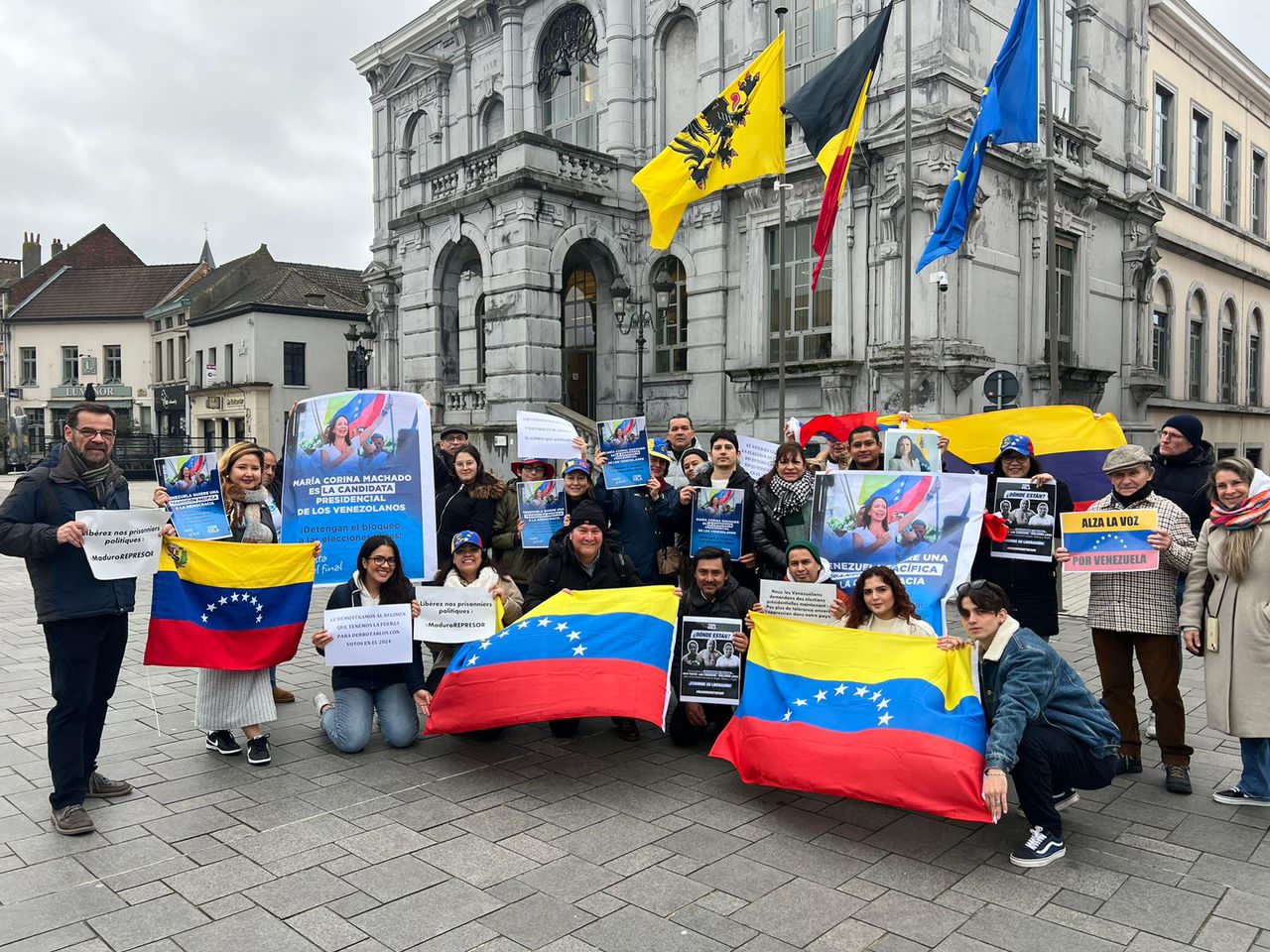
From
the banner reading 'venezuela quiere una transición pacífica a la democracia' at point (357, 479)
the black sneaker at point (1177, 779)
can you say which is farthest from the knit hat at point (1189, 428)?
the banner reading 'venezuela quiere una transición pacífica a la democracia' at point (357, 479)

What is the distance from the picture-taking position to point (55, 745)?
517cm

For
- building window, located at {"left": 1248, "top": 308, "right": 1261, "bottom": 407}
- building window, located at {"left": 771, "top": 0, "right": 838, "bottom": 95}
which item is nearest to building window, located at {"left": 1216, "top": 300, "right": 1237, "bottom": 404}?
building window, located at {"left": 1248, "top": 308, "right": 1261, "bottom": 407}

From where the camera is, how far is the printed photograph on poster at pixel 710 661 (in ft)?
19.8

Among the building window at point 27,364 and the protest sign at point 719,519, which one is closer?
the protest sign at point 719,519

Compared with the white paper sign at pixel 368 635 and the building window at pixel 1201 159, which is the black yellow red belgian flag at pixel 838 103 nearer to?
the white paper sign at pixel 368 635

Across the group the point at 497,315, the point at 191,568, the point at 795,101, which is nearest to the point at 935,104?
the point at 795,101

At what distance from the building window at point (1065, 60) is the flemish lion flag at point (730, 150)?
12105 mm

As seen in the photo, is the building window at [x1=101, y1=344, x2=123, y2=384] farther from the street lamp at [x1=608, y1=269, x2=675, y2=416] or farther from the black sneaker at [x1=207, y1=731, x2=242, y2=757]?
the black sneaker at [x1=207, y1=731, x2=242, y2=757]

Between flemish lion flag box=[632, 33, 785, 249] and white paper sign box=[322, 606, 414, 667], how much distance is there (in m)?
6.03

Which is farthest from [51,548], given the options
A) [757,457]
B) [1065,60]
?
[1065,60]

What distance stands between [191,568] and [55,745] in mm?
1371

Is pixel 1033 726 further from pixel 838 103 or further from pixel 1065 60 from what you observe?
pixel 1065 60

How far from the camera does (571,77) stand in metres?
23.8

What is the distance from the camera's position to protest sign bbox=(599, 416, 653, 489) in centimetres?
786
